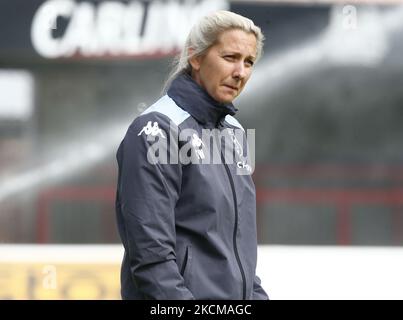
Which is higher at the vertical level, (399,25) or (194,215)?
(399,25)

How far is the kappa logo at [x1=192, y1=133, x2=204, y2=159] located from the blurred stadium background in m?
2.24

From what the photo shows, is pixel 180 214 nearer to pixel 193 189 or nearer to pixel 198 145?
pixel 193 189

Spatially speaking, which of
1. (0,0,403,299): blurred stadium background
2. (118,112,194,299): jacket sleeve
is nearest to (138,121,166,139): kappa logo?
(118,112,194,299): jacket sleeve

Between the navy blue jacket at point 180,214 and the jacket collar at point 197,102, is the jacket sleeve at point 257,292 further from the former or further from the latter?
the jacket collar at point 197,102

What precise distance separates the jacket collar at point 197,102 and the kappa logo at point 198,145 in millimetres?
59

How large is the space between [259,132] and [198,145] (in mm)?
2292

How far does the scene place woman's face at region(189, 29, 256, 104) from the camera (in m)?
2.11

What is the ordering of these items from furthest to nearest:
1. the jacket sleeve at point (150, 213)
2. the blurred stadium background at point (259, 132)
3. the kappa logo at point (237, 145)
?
the blurred stadium background at point (259, 132)
the kappa logo at point (237, 145)
the jacket sleeve at point (150, 213)

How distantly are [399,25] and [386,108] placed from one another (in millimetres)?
415

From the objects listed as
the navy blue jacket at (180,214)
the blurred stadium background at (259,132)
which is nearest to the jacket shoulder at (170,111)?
the navy blue jacket at (180,214)

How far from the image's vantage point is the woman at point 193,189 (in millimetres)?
1958

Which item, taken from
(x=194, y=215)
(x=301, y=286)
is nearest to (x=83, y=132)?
(x=301, y=286)

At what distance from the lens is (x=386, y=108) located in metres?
4.31
